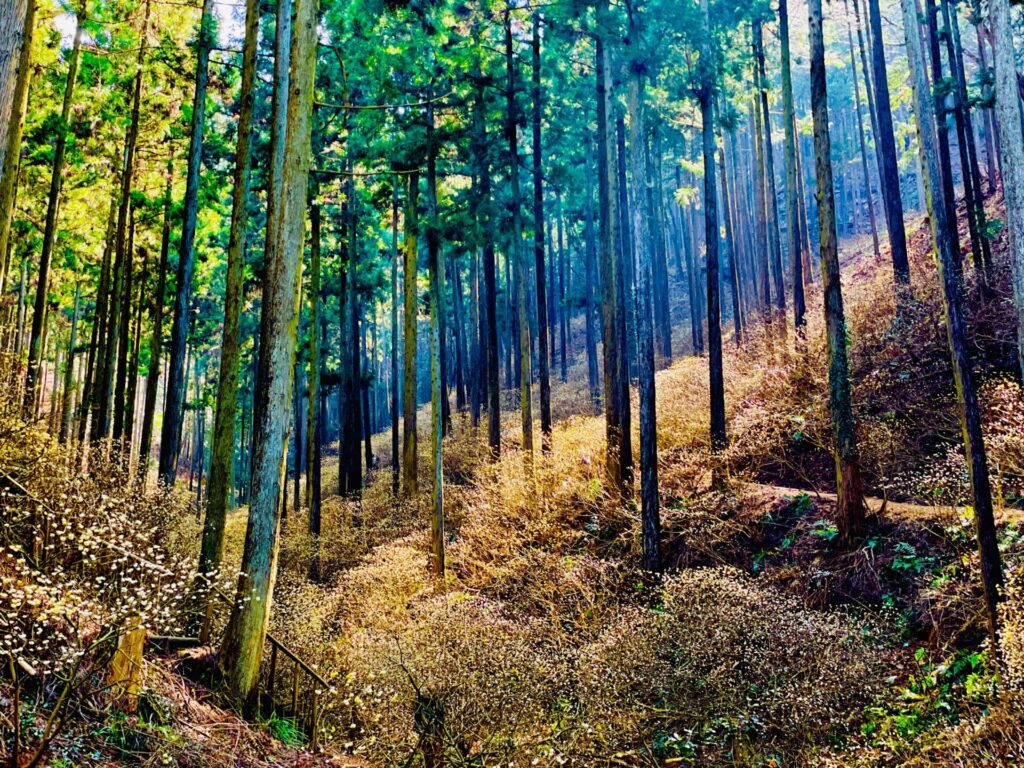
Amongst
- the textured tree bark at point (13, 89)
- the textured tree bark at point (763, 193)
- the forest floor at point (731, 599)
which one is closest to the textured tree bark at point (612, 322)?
the forest floor at point (731, 599)

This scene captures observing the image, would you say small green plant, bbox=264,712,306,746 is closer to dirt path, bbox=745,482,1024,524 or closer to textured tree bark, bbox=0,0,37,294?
textured tree bark, bbox=0,0,37,294

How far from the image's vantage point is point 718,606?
673 cm

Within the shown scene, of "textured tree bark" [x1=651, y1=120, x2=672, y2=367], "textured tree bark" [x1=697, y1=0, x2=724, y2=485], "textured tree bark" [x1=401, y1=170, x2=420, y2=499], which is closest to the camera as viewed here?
"textured tree bark" [x1=697, y1=0, x2=724, y2=485]

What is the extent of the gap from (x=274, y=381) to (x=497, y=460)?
33.7 feet

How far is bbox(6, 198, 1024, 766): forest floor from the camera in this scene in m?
5.72

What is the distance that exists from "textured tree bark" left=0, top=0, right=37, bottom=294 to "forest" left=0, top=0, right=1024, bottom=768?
7 cm

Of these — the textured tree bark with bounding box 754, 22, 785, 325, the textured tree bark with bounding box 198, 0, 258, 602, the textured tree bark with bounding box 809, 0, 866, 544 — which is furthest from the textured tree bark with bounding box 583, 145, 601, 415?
the textured tree bark with bounding box 198, 0, 258, 602

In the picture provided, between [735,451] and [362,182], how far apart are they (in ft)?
44.4

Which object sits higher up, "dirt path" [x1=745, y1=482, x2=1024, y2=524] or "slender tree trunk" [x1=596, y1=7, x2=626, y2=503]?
"slender tree trunk" [x1=596, y1=7, x2=626, y2=503]

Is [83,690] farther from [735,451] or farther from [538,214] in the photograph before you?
[538,214]

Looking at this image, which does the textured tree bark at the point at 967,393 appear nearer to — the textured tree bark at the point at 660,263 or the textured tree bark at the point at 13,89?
the textured tree bark at the point at 13,89

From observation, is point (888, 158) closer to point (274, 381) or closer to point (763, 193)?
point (763, 193)

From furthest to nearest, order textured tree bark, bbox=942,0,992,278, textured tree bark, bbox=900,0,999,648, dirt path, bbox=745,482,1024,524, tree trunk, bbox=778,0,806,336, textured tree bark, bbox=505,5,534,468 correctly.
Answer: tree trunk, bbox=778,0,806,336 → textured tree bark, bbox=505,5,534,468 → textured tree bark, bbox=942,0,992,278 → dirt path, bbox=745,482,1024,524 → textured tree bark, bbox=900,0,999,648

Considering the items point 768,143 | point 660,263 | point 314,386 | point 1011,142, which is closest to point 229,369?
point 314,386
